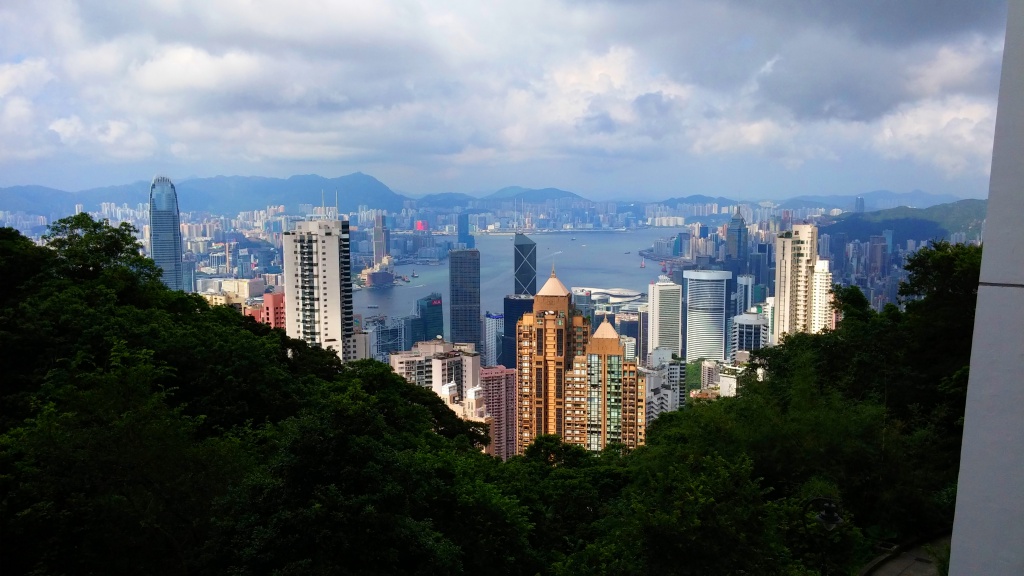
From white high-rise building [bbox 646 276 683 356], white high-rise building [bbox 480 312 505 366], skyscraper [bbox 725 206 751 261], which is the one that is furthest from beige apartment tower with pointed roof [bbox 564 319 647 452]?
skyscraper [bbox 725 206 751 261]

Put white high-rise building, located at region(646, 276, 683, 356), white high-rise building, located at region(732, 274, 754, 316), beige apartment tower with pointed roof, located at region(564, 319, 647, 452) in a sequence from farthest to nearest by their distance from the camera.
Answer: white high-rise building, located at region(646, 276, 683, 356)
white high-rise building, located at region(732, 274, 754, 316)
beige apartment tower with pointed roof, located at region(564, 319, 647, 452)

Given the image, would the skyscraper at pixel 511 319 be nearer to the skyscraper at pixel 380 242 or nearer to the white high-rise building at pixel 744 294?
the skyscraper at pixel 380 242

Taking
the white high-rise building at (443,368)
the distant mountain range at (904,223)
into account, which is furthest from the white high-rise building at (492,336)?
the distant mountain range at (904,223)

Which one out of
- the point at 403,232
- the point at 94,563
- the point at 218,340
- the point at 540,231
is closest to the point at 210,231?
the point at 403,232

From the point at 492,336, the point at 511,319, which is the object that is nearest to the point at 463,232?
the point at 492,336

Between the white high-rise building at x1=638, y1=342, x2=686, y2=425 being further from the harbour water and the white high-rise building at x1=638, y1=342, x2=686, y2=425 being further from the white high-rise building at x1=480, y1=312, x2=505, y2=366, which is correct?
the harbour water

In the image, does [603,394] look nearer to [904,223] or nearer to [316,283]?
[316,283]
